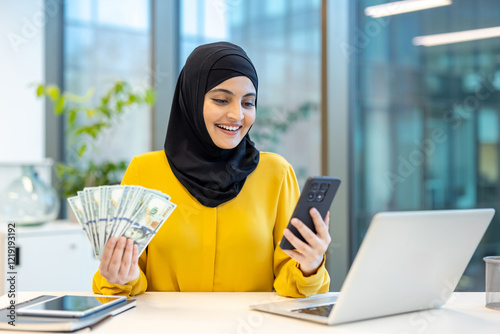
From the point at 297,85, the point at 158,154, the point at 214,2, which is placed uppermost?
the point at 214,2

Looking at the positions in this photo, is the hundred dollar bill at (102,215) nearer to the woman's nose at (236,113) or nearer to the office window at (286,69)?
the woman's nose at (236,113)

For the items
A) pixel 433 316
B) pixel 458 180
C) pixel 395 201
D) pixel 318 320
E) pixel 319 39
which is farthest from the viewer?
pixel 319 39

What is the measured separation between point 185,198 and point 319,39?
166cm

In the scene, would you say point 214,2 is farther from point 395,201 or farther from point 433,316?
point 433,316

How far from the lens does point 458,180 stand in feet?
8.77

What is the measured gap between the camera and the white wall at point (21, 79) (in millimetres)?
4102

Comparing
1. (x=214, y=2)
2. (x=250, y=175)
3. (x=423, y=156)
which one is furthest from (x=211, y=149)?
(x=214, y=2)

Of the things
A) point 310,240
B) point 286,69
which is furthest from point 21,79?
point 310,240

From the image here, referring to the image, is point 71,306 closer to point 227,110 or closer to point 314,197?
point 314,197

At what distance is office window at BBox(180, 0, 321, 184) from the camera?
319 centimetres

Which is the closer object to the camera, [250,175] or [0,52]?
[250,175]

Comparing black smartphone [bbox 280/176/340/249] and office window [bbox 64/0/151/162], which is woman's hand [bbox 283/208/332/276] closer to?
black smartphone [bbox 280/176/340/249]

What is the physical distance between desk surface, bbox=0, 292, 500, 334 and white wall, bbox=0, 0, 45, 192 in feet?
9.21

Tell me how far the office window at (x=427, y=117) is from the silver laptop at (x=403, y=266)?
4.18 ft
